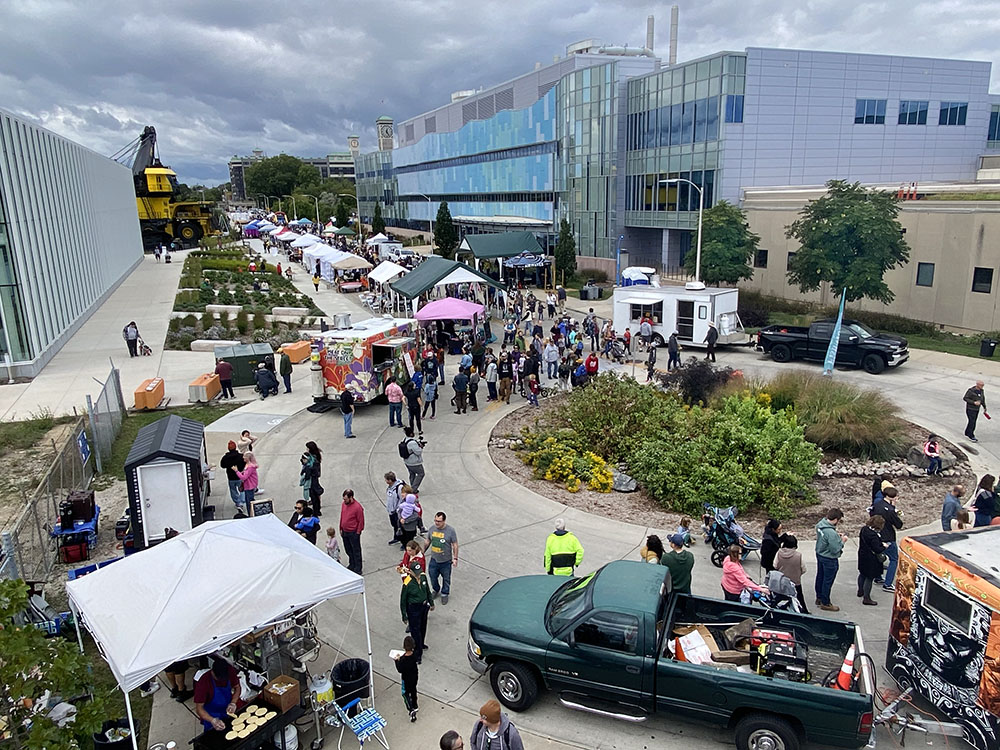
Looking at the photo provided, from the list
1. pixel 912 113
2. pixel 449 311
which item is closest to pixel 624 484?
pixel 449 311

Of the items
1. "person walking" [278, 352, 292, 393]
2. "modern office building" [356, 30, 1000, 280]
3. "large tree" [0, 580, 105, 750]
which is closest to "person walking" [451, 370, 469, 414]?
"person walking" [278, 352, 292, 393]

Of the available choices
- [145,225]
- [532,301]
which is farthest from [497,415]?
[145,225]

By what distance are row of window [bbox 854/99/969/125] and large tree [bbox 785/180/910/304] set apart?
22.8 metres

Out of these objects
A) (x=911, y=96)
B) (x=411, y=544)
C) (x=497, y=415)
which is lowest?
(x=497, y=415)

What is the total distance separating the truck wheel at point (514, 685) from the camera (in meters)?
7.88

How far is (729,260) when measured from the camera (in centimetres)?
3622

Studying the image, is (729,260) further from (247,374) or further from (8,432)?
(8,432)

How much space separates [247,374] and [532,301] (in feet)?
52.3

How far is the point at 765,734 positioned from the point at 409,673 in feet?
12.2

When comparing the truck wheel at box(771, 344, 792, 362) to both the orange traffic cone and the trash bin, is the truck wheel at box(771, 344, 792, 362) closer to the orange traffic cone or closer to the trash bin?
the orange traffic cone

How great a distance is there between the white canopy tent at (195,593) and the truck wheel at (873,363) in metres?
21.1

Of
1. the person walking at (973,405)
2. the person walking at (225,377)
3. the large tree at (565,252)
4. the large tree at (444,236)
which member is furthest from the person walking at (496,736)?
the large tree at (444,236)

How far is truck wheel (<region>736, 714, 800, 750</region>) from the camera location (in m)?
6.92

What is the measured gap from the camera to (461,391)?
64.4 feet
